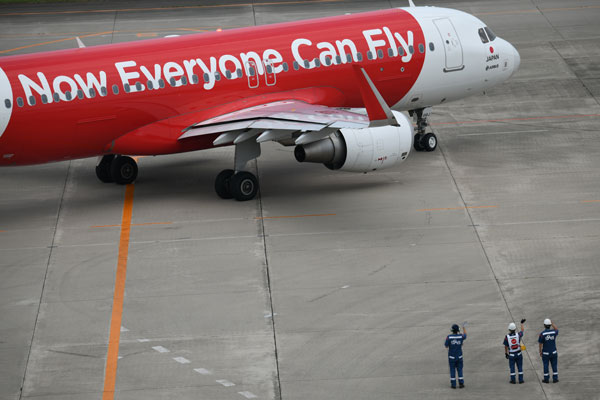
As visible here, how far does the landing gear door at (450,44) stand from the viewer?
1512 inches

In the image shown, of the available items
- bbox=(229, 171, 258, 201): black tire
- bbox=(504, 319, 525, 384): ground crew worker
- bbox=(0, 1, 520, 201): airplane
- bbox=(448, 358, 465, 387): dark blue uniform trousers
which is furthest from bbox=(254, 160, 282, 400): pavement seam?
bbox=(504, 319, 525, 384): ground crew worker

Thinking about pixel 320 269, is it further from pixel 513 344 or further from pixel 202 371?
pixel 513 344

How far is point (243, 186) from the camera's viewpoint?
34.6 meters

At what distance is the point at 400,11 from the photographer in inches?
1516

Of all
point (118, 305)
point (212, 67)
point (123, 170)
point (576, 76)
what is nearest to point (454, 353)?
point (118, 305)

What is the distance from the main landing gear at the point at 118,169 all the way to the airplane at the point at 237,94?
0.03 m

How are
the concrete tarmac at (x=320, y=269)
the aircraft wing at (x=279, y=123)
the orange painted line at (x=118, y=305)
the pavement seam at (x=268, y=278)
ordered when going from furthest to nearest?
the aircraft wing at (x=279, y=123) < the concrete tarmac at (x=320, y=269) < the orange painted line at (x=118, y=305) < the pavement seam at (x=268, y=278)

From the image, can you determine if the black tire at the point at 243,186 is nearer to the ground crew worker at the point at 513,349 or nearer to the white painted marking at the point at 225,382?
the white painted marking at the point at 225,382

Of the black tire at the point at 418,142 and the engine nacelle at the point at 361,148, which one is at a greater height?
the engine nacelle at the point at 361,148

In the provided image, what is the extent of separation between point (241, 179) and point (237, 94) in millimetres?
2903

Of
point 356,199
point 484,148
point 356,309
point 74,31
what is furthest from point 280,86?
point 74,31

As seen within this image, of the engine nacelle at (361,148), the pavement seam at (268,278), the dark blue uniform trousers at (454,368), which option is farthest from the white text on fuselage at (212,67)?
the dark blue uniform trousers at (454,368)

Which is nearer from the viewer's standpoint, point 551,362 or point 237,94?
point 551,362

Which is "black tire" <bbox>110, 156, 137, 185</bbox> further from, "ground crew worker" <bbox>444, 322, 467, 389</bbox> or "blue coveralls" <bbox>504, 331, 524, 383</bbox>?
"blue coveralls" <bbox>504, 331, 524, 383</bbox>
